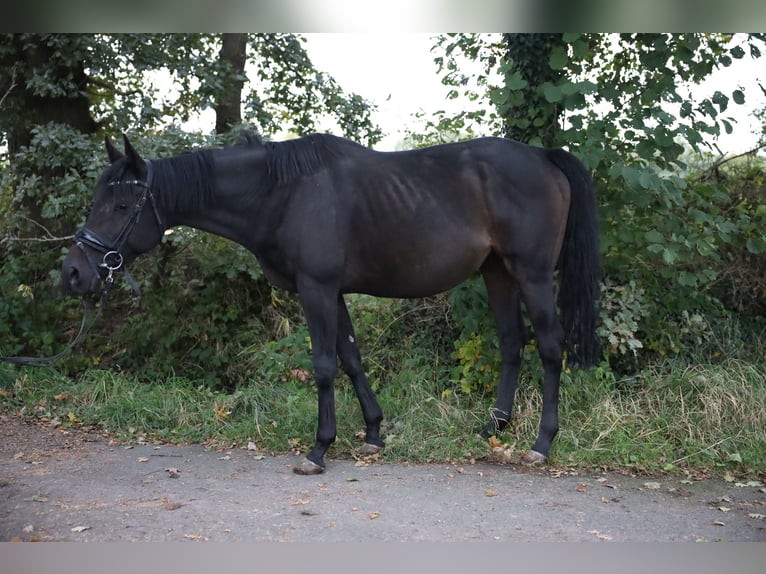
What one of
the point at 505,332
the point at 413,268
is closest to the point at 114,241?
the point at 413,268

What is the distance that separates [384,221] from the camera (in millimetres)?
4996

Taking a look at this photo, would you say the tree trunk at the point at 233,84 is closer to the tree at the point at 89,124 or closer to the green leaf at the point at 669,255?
the tree at the point at 89,124

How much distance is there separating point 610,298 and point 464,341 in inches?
53.2

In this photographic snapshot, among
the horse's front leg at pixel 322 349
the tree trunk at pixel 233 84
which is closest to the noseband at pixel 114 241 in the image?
the horse's front leg at pixel 322 349

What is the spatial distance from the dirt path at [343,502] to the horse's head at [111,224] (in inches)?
53.7

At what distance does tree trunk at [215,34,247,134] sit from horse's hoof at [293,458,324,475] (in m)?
4.52

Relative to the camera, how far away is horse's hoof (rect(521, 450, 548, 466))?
4957mm

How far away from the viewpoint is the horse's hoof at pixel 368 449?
522 cm

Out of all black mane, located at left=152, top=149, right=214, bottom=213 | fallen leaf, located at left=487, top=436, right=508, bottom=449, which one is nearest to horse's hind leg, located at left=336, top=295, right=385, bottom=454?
fallen leaf, located at left=487, top=436, right=508, bottom=449

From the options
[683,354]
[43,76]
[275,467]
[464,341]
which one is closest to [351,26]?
[275,467]

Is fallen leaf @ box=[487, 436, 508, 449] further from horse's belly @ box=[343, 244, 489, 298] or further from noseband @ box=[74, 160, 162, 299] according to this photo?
noseband @ box=[74, 160, 162, 299]

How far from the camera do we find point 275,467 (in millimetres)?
5020

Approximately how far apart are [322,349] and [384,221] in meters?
1.00

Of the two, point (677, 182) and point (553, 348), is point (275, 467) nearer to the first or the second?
point (553, 348)
